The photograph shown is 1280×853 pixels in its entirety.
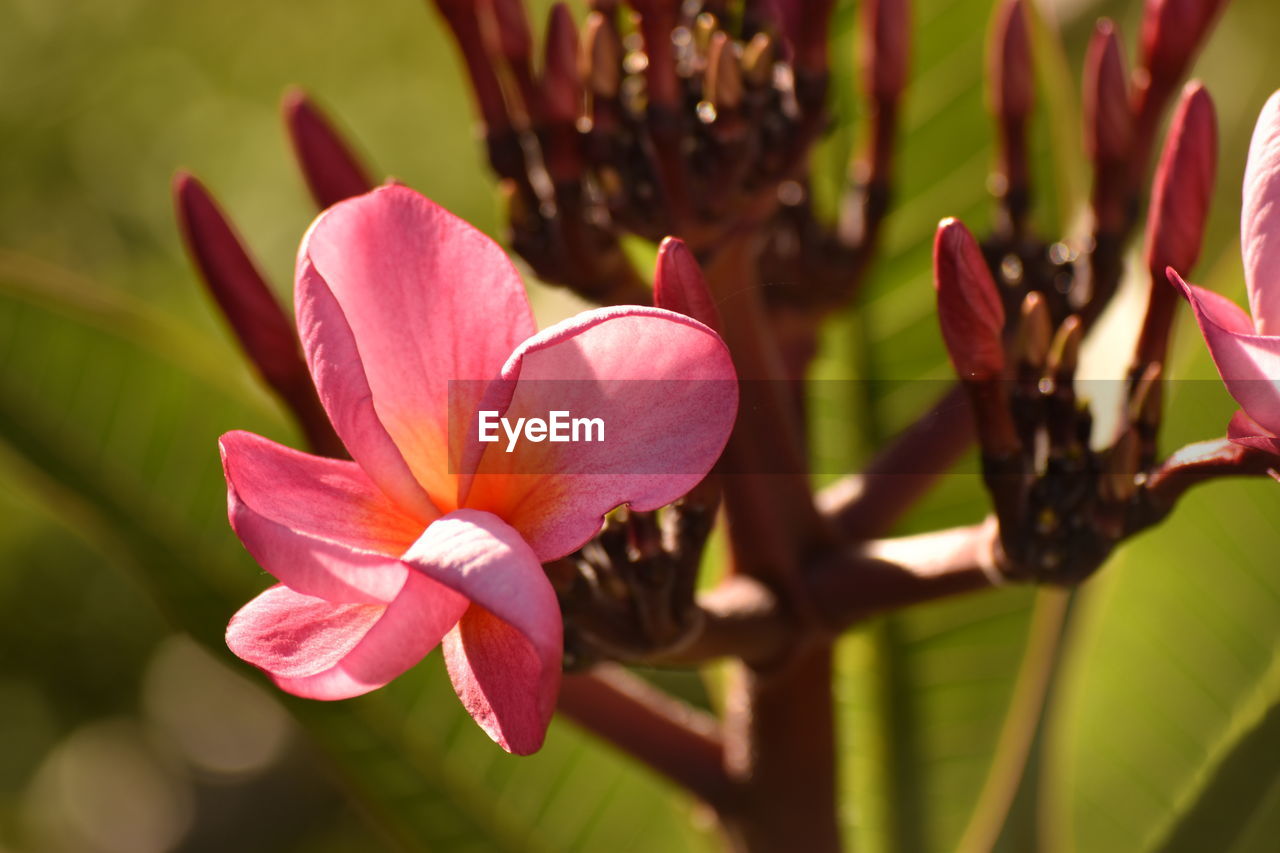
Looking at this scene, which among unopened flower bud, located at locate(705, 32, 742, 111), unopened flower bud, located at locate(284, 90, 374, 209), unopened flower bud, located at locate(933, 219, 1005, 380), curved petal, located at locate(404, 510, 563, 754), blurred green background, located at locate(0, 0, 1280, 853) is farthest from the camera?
blurred green background, located at locate(0, 0, 1280, 853)

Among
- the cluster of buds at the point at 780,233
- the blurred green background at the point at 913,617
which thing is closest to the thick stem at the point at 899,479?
the cluster of buds at the point at 780,233

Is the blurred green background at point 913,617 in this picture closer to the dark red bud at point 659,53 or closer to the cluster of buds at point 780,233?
the cluster of buds at point 780,233

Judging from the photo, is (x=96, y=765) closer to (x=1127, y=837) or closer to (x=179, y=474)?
(x=179, y=474)

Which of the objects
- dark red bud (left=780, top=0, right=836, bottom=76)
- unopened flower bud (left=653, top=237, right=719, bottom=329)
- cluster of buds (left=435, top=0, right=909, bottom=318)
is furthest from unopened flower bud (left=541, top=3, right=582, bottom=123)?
unopened flower bud (left=653, top=237, right=719, bottom=329)

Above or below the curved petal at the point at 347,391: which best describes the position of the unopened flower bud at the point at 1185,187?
below

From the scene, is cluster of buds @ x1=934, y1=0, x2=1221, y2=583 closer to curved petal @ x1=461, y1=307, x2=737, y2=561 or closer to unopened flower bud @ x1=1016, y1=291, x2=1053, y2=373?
unopened flower bud @ x1=1016, y1=291, x2=1053, y2=373

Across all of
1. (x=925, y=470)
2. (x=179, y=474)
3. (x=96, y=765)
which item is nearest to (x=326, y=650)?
(x=925, y=470)
